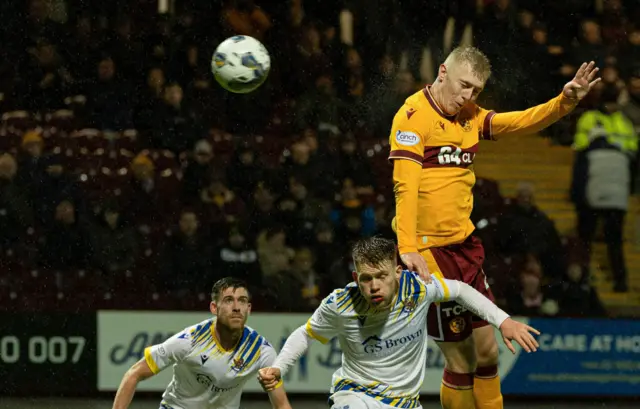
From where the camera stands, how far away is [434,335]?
636 cm

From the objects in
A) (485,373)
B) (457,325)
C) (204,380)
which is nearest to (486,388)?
(485,373)

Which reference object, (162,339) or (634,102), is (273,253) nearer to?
(162,339)

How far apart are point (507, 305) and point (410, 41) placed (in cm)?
306

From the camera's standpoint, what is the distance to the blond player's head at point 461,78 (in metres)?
5.94

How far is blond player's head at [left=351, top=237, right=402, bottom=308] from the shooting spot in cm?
565

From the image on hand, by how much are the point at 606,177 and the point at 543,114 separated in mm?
4564

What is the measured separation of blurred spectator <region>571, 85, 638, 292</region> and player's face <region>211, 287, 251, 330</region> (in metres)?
4.79

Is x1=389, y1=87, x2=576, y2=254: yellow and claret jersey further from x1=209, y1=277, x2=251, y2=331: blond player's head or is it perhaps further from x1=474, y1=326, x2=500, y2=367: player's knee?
x1=209, y1=277, x2=251, y2=331: blond player's head

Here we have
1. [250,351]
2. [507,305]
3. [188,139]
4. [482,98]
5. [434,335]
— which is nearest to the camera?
[434,335]

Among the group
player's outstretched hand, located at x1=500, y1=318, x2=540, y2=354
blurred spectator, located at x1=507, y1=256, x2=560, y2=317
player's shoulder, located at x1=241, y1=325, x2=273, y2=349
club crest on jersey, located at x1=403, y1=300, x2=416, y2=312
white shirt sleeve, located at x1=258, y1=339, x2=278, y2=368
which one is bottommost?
blurred spectator, located at x1=507, y1=256, x2=560, y2=317

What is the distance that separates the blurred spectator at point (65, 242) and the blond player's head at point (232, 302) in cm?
383

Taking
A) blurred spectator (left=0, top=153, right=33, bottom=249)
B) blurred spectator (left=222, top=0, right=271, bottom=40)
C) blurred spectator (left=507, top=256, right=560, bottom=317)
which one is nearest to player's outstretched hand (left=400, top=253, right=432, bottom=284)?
blurred spectator (left=507, top=256, right=560, bottom=317)

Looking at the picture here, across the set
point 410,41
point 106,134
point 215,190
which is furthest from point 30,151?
point 410,41

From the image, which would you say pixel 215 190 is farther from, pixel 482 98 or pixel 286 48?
pixel 482 98
